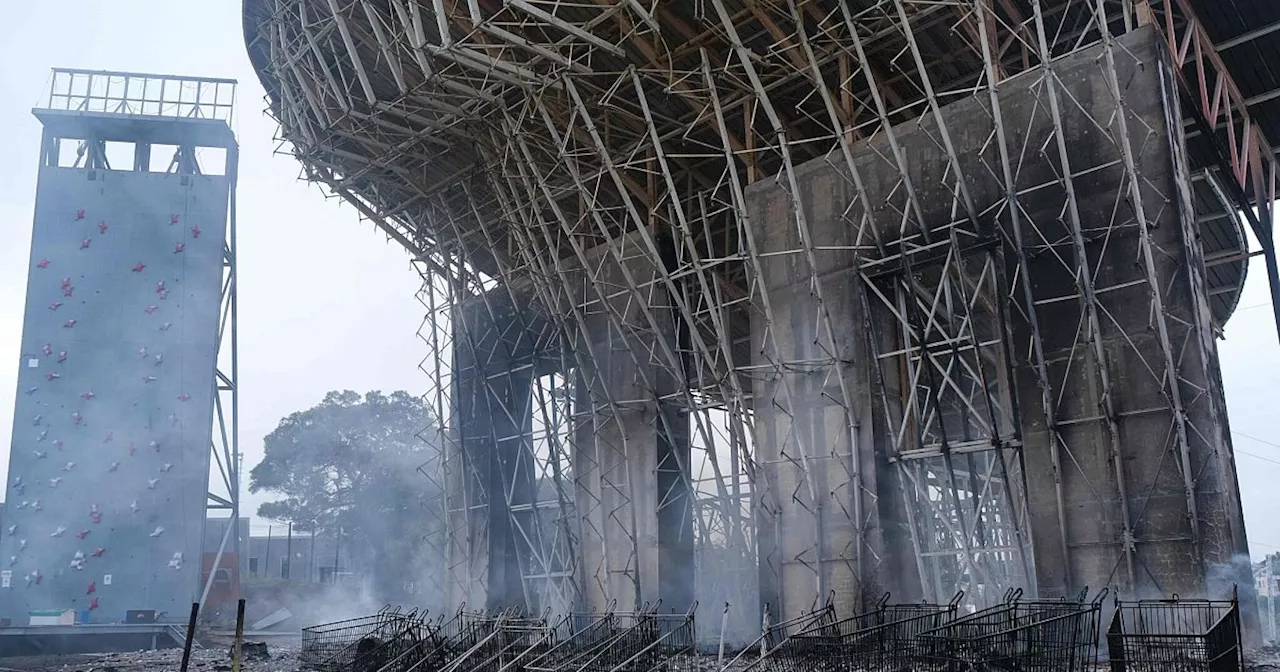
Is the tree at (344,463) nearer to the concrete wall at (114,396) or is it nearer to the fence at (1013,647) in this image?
the concrete wall at (114,396)

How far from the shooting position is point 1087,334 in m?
14.6

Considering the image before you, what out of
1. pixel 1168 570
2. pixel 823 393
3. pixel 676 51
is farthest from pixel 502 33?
pixel 1168 570

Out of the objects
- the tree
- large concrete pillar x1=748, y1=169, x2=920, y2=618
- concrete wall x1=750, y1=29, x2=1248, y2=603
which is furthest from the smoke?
the tree

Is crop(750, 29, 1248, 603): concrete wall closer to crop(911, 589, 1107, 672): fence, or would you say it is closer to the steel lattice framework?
the steel lattice framework

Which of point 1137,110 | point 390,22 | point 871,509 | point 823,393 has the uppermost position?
point 390,22

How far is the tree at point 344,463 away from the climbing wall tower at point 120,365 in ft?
50.4

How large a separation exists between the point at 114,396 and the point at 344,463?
21661 mm

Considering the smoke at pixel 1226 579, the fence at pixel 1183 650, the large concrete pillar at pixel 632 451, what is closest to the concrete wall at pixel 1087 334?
the smoke at pixel 1226 579

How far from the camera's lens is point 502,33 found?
54.3 ft

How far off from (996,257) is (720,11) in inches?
236

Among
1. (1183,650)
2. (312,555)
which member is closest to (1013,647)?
(1183,650)

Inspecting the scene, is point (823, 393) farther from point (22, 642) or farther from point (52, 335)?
point (52, 335)

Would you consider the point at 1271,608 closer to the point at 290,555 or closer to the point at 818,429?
the point at 818,429

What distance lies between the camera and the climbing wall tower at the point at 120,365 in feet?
104
